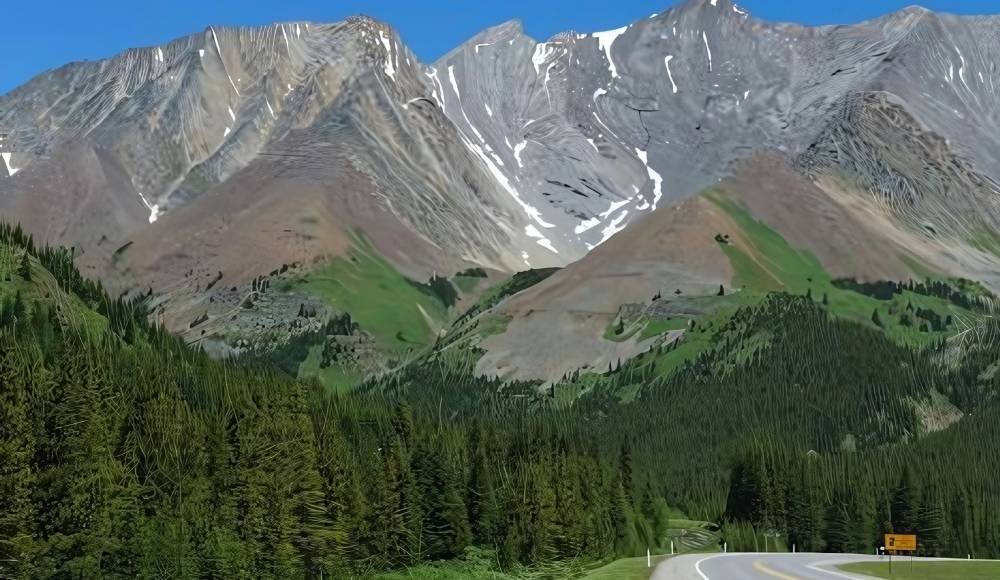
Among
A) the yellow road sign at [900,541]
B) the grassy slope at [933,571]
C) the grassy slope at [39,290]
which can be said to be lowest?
the grassy slope at [933,571]

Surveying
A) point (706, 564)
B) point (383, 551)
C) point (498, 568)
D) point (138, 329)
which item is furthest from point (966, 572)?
point (138, 329)

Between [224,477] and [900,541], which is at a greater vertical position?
[224,477]

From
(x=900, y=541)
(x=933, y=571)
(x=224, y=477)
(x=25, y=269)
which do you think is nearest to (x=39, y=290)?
(x=25, y=269)

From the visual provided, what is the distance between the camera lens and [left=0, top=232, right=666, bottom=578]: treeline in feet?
222

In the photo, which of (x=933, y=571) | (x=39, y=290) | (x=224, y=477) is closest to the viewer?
(x=224, y=477)

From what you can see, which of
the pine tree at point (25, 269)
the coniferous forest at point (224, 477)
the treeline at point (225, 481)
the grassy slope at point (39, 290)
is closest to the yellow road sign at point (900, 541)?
the coniferous forest at point (224, 477)

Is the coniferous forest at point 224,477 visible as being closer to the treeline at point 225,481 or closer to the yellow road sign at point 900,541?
the treeline at point 225,481

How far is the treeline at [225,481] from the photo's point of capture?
222 feet

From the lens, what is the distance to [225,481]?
82562 millimetres

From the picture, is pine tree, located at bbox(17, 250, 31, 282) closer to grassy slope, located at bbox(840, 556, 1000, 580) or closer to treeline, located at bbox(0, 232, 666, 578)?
treeline, located at bbox(0, 232, 666, 578)

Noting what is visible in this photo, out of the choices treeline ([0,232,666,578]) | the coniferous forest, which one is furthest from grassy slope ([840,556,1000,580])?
treeline ([0,232,666,578])

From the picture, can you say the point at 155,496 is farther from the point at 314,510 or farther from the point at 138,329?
the point at 138,329

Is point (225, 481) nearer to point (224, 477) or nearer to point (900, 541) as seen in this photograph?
point (224, 477)

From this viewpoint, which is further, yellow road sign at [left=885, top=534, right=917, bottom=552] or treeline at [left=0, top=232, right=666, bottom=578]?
yellow road sign at [left=885, top=534, right=917, bottom=552]
